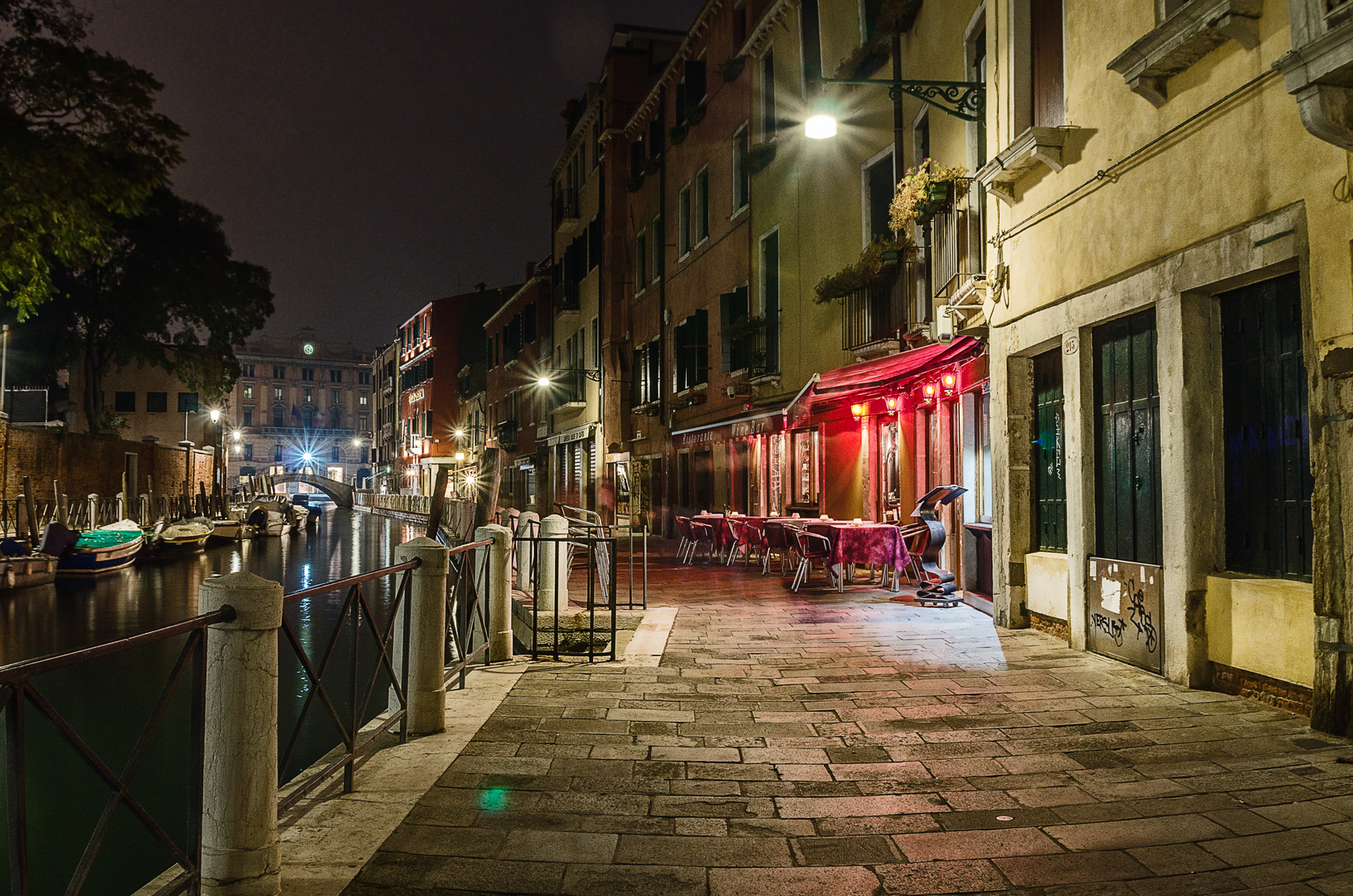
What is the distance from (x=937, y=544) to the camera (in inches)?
423

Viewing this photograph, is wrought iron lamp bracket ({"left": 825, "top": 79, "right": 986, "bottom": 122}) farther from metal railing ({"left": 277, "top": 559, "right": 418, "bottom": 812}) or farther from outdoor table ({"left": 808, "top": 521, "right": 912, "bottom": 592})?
metal railing ({"left": 277, "top": 559, "right": 418, "bottom": 812})

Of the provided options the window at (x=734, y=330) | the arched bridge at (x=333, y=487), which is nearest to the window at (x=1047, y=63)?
the window at (x=734, y=330)

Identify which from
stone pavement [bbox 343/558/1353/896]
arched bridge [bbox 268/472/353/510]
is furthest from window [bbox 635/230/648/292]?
arched bridge [bbox 268/472/353/510]

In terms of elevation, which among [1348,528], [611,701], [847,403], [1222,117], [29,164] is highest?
[29,164]

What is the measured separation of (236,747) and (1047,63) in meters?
8.00

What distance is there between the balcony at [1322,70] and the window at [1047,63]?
3.03 metres

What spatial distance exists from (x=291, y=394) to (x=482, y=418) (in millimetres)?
57327

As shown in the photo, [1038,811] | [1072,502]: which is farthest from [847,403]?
[1038,811]

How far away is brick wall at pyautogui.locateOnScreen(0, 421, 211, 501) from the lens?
2353 cm

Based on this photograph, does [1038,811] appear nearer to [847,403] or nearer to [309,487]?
[847,403]

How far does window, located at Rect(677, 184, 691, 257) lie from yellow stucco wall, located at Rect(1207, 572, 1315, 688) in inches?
672

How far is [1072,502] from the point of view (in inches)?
291

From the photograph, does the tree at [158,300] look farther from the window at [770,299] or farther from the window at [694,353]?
the window at [770,299]

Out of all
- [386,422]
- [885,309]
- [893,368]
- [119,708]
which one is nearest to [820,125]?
[893,368]
